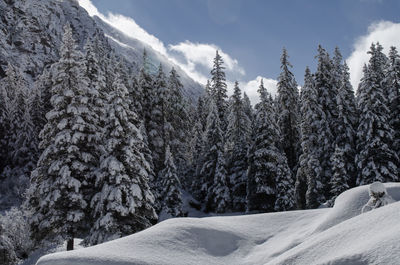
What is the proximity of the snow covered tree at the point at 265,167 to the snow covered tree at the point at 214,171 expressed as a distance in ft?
10.3

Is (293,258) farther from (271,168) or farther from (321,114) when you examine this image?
(321,114)

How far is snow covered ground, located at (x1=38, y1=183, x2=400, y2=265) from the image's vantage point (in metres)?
4.75

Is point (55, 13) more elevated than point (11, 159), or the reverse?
point (55, 13)

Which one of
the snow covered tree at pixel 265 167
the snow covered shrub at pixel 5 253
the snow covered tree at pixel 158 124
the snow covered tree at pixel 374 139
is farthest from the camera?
the snow covered tree at pixel 158 124

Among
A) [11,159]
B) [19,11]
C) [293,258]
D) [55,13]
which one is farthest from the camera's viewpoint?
[55,13]

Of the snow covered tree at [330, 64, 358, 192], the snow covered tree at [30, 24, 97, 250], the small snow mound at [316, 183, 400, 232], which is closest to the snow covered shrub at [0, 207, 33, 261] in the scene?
the snow covered tree at [30, 24, 97, 250]

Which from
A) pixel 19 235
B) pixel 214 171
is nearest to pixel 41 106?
pixel 19 235

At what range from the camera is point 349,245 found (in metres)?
4.98

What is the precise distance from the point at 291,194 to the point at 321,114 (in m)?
8.90

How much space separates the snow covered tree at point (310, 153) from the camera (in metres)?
30.7

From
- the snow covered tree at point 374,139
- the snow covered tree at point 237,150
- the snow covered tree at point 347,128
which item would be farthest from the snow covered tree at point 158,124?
the snow covered tree at point 374,139

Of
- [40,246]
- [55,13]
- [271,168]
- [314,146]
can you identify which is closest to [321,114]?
[314,146]

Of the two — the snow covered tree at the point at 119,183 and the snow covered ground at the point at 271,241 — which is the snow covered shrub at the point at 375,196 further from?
the snow covered tree at the point at 119,183

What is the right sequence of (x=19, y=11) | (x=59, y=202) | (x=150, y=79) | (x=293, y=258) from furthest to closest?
(x=19, y=11) → (x=150, y=79) → (x=59, y=202) → (x=293, y=258)
